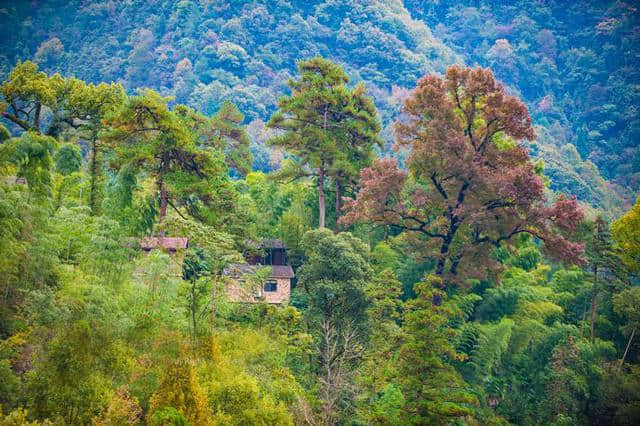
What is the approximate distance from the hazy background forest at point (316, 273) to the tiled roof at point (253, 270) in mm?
711

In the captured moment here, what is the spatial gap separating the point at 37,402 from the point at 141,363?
323 cm

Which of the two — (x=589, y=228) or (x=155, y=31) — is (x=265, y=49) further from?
(x=589, y=228)

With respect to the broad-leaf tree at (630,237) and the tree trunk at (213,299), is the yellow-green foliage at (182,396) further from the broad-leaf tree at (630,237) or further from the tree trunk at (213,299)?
the broad-leaf tree at (630,237)

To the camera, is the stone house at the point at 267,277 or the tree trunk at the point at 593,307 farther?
the tree trunk at the point at 593,307

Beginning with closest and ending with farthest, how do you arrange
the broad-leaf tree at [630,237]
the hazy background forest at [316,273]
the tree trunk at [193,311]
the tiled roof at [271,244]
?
the hazy background forest at [316,273]
the tree trunk at [193,311]
the broad-leaf tree at [630,237]
the tiled roof at [271,244]

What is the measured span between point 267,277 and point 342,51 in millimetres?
87181

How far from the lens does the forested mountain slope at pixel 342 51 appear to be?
90875mm

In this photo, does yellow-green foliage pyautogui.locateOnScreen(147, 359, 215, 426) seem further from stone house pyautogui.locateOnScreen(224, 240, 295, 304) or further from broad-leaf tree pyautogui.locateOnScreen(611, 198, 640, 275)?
broad-leaf tree pyautogui.locateOnScreen(611, 198, 640, 275)

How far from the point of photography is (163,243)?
25219 millimetres

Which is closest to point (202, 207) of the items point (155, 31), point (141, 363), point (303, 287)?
point (303, 287)

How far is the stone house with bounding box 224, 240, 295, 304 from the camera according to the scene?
2395cm

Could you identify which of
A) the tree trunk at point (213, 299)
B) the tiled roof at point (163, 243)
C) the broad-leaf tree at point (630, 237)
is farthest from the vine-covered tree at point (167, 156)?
the broad-leaf tree at point (630, 237)

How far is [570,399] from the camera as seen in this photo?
2411 centimetres

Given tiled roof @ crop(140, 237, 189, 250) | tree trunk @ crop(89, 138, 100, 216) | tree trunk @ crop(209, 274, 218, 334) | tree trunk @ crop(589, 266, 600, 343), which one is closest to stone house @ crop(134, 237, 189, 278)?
tiled roof @ crop(140, 237, 189, 250)
